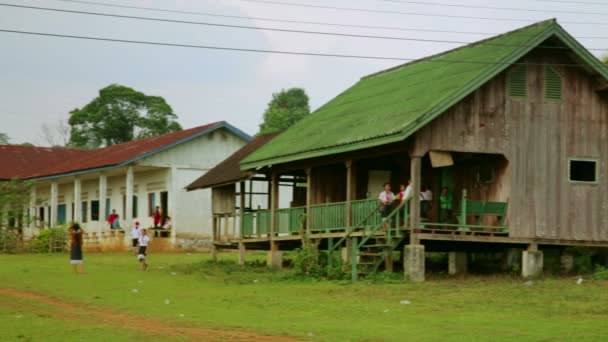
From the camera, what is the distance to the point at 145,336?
19250 millimetres

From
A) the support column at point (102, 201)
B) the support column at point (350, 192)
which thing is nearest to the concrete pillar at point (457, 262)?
the support column at point (350, 192)

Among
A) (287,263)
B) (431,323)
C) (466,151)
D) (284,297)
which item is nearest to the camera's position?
(431,323)

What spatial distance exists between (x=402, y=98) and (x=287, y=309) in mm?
10350

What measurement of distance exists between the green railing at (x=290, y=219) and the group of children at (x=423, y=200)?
4646 mm

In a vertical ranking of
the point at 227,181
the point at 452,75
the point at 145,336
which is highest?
the point at 452,75

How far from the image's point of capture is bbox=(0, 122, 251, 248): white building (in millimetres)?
50719

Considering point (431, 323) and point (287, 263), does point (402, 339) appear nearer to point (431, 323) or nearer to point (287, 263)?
point (431, 323)

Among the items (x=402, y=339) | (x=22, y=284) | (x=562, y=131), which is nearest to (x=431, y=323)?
(x=402, y=339)

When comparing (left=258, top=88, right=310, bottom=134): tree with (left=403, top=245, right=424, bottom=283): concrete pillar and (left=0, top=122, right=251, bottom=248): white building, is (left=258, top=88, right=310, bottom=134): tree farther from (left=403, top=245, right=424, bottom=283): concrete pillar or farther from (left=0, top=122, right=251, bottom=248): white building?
(left=403, top=245, right=424, bottom=283): concrete pillar

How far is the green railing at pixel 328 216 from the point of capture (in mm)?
32469

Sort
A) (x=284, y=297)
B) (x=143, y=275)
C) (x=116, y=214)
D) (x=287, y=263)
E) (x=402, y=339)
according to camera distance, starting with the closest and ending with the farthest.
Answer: (x=402, y=339) < (x=284, y=297) < (x=143, y=275) < (x=287, y=263) < (x=116, y=214)

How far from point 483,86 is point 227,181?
40.8ft

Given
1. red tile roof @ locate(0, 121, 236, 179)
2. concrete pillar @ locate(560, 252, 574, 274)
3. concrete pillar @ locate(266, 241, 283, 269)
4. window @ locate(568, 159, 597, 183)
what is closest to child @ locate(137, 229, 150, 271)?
concrete pillar @ locate(266, 241, 283, 269)

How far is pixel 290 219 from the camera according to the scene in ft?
118
